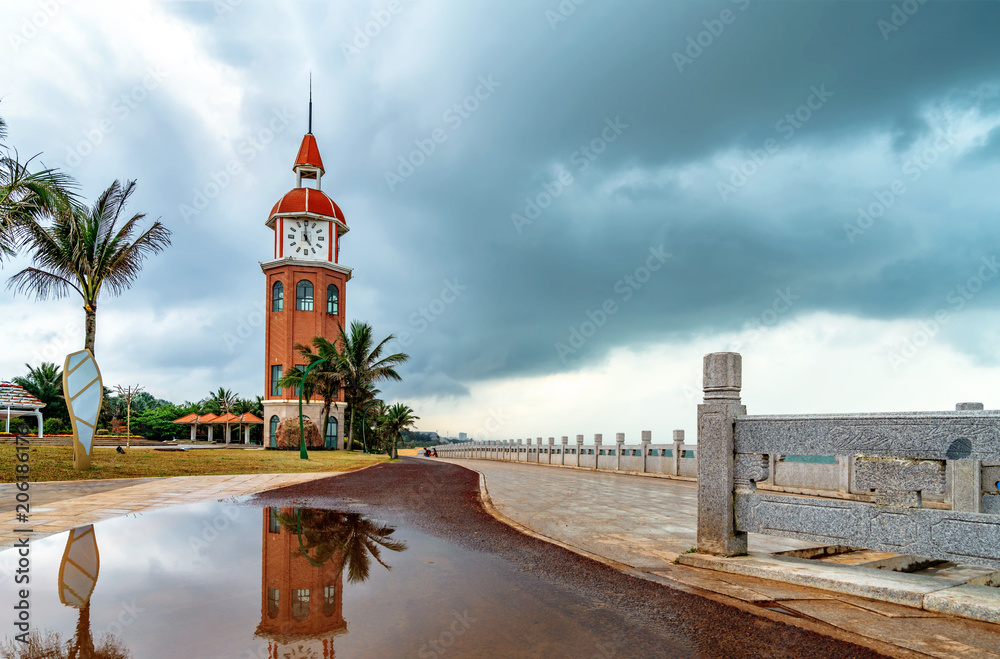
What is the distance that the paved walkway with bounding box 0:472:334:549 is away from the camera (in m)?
7.39

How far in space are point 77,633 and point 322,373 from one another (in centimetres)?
3511

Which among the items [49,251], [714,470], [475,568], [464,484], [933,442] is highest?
[49,251]

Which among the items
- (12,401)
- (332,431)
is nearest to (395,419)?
(332,431)

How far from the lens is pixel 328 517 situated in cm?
872

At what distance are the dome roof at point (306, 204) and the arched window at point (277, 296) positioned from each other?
5.26 meters

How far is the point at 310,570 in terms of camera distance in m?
5.25

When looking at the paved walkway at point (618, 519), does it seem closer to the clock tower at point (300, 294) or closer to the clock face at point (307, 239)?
the clock tower at point (300, 294)

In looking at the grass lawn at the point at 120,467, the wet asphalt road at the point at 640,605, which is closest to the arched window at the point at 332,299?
the grass lawn at the point at 120,467

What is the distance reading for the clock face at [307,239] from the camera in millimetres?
42719

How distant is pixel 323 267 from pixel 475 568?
39.7 meters

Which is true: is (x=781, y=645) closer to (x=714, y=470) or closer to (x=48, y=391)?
(x=714, y=470)

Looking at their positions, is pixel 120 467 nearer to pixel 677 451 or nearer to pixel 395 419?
pixel 677 451

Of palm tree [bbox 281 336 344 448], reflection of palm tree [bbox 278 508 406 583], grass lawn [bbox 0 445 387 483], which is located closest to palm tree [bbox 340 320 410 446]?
palm tree [bbox 281 336 344 448]

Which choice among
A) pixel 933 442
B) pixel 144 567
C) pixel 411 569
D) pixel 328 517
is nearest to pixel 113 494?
pixel 328 517
